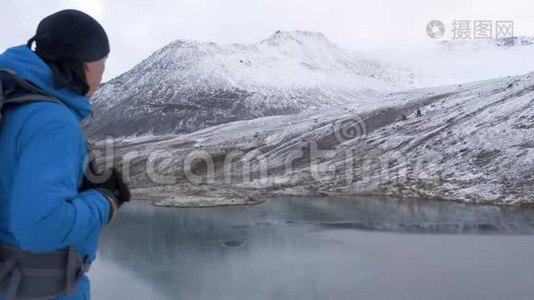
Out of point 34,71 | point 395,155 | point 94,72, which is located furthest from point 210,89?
point 34,71

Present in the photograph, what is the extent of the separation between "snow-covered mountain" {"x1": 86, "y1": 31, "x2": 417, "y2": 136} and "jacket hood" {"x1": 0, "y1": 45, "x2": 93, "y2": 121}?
133151mm

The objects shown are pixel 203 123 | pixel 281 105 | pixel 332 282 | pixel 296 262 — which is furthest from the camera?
pixel 281 105

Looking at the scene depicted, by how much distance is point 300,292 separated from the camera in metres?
15.6

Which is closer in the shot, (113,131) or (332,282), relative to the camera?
(332,282)

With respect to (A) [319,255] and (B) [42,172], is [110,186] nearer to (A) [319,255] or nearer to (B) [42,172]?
(B) [42,172]

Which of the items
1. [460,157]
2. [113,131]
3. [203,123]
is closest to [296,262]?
[460,157]

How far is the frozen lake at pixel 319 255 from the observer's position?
16.0 meters

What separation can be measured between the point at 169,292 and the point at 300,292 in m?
3.97

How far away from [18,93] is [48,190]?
707 mm

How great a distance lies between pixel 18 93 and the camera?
127 inches

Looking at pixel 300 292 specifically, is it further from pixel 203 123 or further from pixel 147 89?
pixel 147 89

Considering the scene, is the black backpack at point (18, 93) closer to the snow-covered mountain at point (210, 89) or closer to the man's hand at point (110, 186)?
the man's hand at point (110, 186)

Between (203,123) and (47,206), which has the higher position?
(203,123)

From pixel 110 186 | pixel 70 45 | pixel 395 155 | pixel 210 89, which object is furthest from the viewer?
pixel 210 89
